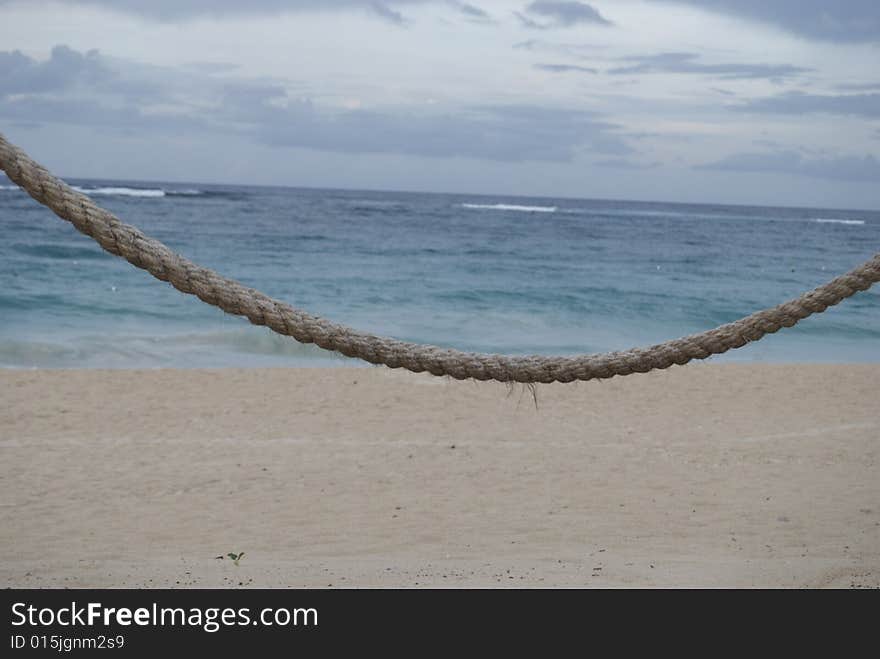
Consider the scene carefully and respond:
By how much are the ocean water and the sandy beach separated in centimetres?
220

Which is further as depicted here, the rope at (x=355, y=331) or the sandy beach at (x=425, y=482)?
the sandy beach at (x=425, y=482)

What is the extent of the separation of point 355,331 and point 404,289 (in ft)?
51.6

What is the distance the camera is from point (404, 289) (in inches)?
709

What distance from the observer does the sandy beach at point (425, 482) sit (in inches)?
163

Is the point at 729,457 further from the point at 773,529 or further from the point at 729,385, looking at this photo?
the point at 729,385

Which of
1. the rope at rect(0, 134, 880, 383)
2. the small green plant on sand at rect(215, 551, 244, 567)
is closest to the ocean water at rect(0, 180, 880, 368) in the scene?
the small green plant on sand at rect(215, 551, 244, 567)

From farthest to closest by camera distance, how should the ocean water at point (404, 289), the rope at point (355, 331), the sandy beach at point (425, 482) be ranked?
the ocean water at point (404, 289), the sandy beach at point (425, 482), the rope at point (355, 331)

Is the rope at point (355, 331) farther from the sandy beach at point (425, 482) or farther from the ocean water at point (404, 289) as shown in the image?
the ocean water at point (404, 289)

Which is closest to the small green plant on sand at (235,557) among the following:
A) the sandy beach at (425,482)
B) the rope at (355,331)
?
the sandy beach at (425,482)

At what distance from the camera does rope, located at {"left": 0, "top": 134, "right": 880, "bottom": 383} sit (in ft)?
6.73

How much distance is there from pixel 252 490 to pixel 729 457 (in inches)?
117

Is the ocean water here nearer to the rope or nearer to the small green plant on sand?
the small green plant on sand

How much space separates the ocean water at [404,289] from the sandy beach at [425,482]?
220 cm

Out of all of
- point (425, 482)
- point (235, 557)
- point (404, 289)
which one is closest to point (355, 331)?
point (235, 557)
